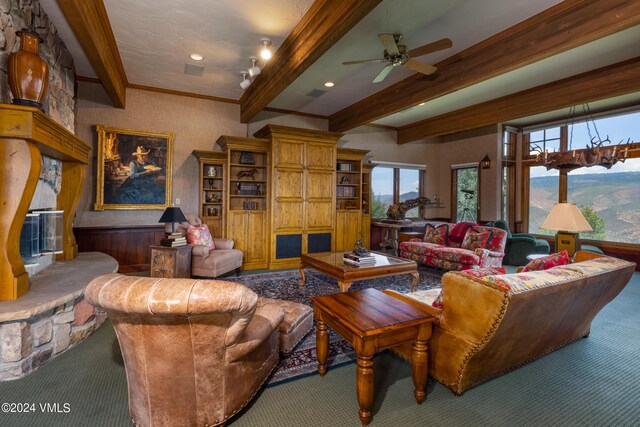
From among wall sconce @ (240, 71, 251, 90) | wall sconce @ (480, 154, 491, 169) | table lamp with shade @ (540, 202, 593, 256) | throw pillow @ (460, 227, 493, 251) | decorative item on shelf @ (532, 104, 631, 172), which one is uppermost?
wall sconce @ (240, 71, 251, 90)

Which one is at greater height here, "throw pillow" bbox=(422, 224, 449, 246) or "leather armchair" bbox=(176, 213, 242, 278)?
"throw pillow" bbox=(422, 224, 449, 246)

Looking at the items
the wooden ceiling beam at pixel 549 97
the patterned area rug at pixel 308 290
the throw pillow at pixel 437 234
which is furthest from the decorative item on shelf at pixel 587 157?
the patterned area rug at pixel 308 290

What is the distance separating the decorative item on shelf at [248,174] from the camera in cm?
569

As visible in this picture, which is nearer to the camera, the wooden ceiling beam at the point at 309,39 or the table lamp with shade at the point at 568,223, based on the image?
the wooden ceiling beam at the point at 309,39

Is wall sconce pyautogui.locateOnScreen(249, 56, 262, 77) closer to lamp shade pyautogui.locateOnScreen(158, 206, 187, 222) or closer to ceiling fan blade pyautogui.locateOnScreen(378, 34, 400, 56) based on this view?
ceiling fan blade pyautogui.locateOnScreen(378, 34, 400, 56)

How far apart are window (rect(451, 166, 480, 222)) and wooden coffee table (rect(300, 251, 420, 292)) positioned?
463 cm

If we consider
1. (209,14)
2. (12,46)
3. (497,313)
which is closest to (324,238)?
(209,14)

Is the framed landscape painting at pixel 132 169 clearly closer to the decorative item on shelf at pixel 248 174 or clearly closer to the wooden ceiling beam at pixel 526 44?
the decorative item on shelf at pixel 248 174

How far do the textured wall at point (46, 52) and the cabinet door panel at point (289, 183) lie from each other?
120 inches

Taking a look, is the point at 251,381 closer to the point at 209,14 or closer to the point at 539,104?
the point at 209,14

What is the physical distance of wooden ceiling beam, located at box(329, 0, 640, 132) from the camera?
8.91ft

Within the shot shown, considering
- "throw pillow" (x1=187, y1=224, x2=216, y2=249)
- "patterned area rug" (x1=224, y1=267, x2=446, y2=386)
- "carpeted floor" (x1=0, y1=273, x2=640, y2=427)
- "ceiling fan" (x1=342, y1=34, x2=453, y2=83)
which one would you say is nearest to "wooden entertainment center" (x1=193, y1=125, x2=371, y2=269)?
"throw pillow" (x1=187, y1=224, x2=216, y2=249)

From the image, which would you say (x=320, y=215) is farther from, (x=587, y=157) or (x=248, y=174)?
(x=587, y=157)

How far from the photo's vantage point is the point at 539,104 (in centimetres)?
501
